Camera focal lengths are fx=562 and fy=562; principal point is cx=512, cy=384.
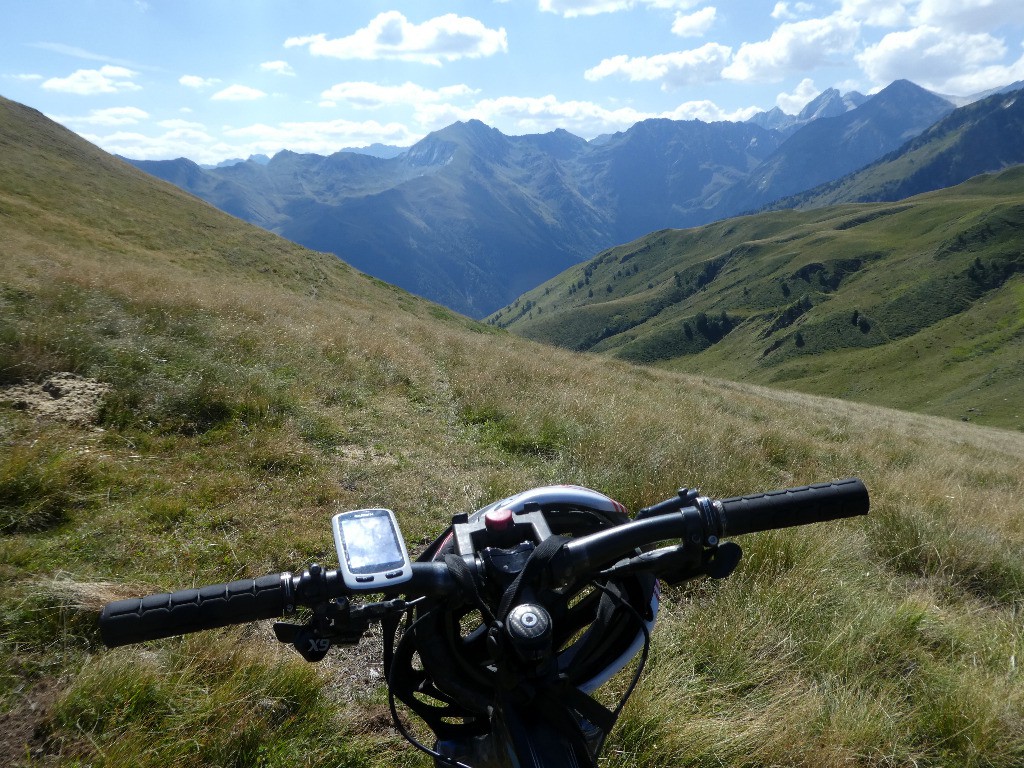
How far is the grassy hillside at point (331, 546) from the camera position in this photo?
8.78 ft

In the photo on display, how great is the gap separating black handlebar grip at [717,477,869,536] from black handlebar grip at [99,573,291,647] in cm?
128

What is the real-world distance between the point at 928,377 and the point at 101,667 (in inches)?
5651

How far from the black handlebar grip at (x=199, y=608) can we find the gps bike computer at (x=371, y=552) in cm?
16

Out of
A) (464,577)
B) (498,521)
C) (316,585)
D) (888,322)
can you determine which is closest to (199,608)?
(316,585)

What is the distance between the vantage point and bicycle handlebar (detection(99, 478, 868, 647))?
1368mm

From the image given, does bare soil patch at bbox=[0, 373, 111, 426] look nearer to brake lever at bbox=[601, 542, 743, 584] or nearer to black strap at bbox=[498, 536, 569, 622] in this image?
black strap at bbox=[498, 536, 569, 622]

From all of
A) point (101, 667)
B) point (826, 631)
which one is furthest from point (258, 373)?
point (826, 631)

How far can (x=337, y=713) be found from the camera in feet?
9.28

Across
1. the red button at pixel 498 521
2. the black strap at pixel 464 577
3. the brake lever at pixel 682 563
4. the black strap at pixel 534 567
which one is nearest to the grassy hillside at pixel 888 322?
the brake lever at pixel 682 563

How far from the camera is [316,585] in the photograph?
138 cm

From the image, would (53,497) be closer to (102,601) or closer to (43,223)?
(102,601)

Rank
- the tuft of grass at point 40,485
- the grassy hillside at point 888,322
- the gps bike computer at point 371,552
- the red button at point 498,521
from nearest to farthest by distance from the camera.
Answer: the gps bike computer at point 371,552, the red button at point 498,521, the tuft of grass at point 40,485, the grassy hillside at point 888,322

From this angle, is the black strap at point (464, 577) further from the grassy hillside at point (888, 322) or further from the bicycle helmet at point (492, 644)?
the grassy hillside at point (888, 322)

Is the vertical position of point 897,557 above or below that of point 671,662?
below
